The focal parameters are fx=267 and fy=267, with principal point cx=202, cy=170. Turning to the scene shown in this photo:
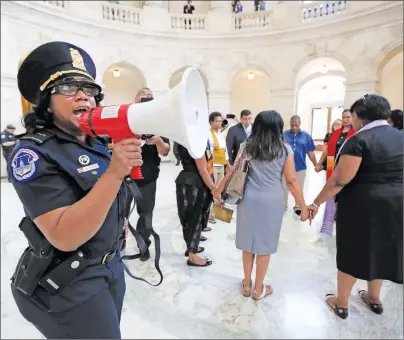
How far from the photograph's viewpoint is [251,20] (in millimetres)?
11875

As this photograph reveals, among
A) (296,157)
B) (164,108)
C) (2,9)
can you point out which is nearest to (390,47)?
(296,157)

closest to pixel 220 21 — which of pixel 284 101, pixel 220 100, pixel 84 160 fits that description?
pixel 220 100

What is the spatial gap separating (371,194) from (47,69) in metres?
2.19

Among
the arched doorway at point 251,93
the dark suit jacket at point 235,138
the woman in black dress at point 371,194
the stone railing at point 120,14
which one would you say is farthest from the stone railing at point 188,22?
the woman in black dress at point 371,194

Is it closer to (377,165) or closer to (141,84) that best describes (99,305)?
(377,165)

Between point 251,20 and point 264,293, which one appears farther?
point 251,20

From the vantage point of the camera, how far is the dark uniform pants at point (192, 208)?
289cm

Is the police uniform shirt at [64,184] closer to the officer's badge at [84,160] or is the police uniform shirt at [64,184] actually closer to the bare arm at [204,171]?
the officer's badge at [84,160]

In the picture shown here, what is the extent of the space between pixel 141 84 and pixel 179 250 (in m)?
10.7

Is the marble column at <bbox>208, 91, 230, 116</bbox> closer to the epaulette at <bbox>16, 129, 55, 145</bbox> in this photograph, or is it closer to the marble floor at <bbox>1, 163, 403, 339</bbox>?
the marble floor at <bbox>1, 163, 403, 339</bbox>

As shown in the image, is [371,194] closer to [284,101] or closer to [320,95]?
[284,101]

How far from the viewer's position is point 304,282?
9.05ft

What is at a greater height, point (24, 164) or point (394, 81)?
point (394, 81)

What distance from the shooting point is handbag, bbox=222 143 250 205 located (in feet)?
7.62
